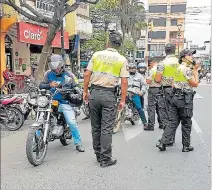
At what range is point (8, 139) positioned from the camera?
271 inches

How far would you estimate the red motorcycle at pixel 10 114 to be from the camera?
773 centimetres

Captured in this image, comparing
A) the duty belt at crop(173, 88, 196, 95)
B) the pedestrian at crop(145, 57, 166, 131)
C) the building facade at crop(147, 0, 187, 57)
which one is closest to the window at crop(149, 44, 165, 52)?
the building facade at crop(147, 0, 187, 57)

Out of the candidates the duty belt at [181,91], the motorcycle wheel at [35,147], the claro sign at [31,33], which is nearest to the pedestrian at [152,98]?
the duty belt at [181,91]

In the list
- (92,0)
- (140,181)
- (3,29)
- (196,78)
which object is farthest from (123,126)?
(3,29)

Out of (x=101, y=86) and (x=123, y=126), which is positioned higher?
(x=101, y=86)

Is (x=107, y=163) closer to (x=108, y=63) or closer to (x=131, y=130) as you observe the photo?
(x=108, y=63)

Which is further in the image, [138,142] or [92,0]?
[92,0]

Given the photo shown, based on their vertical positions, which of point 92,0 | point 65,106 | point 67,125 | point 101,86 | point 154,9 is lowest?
point 67,125

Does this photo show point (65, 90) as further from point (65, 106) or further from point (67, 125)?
point (67, 125)

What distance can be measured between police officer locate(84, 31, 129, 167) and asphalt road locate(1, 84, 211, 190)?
15.3 inches

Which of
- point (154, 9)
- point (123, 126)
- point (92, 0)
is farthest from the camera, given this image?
point (154, 9)

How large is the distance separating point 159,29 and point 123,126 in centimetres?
7564

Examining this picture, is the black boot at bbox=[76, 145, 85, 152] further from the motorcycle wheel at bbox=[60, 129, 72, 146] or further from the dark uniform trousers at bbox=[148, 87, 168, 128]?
the dark uniform trousers at bbox=[148, 87, 168, 128]

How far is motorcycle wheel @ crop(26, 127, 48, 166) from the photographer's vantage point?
471 cm
